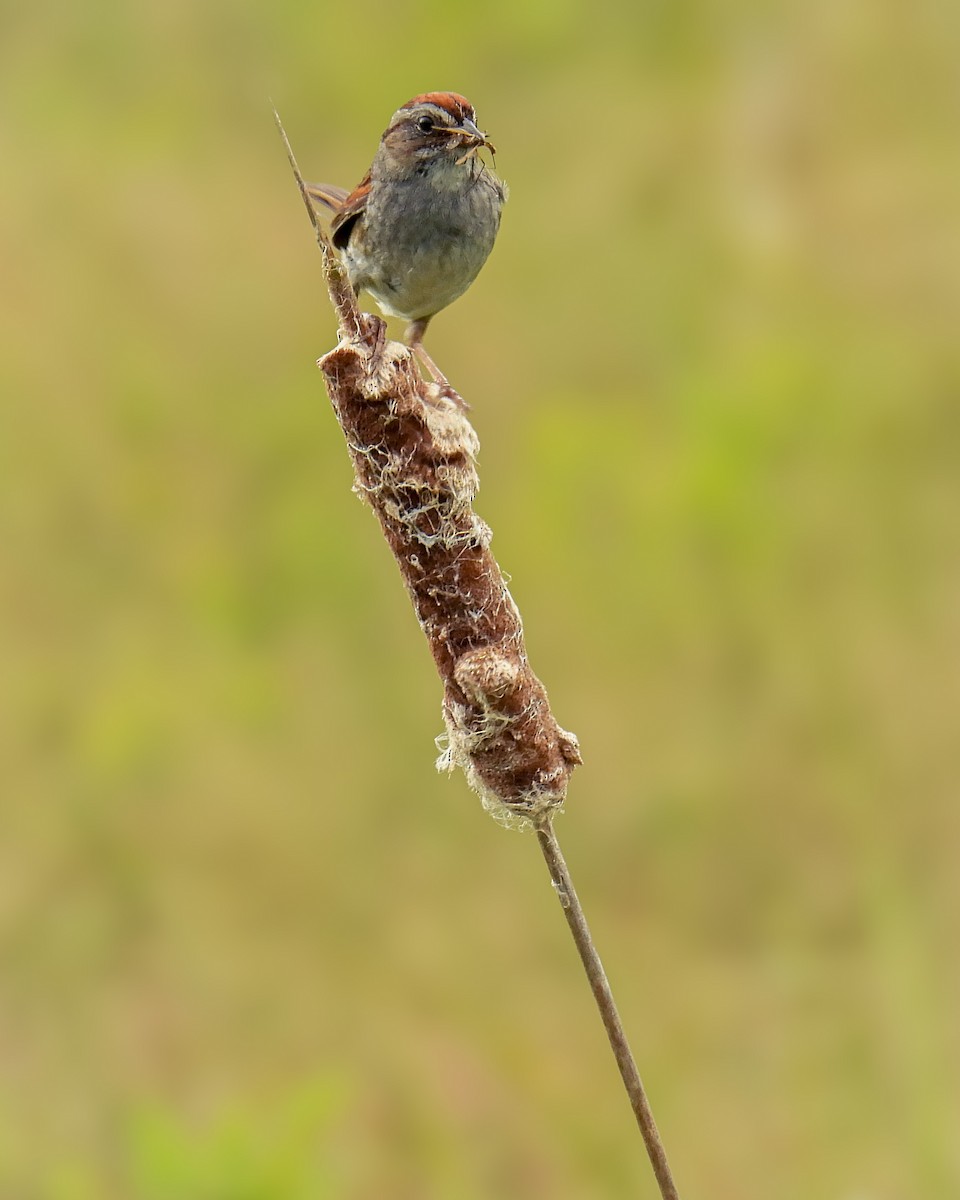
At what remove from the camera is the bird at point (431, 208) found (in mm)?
1480

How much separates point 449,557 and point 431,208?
0.59 m

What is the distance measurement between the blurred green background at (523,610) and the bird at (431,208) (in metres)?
1.42

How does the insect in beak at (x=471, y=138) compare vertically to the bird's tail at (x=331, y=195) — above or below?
below

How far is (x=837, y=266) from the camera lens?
10.8 feet

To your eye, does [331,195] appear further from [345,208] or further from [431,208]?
[431,208]

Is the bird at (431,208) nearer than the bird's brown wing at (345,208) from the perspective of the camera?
Yes

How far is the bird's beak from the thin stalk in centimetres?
79

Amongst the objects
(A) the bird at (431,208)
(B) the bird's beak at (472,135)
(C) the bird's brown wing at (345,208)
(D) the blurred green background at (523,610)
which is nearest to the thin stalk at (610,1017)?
(A) the bird at (431,208)

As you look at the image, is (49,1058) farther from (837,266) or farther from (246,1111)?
(837,266)

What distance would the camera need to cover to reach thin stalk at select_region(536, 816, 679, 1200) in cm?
94

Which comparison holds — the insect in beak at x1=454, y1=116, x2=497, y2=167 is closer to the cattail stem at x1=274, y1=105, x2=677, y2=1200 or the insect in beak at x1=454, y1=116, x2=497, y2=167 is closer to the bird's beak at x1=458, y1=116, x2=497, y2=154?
the bird's beak at x1=458, y1=116, x2=497, y2=154

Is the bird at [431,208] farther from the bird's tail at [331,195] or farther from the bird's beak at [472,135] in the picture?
the bird's tail at [331,195]

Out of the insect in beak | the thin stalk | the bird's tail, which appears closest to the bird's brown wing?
the bird's tail

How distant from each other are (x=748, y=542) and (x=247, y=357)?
47.4 inches
